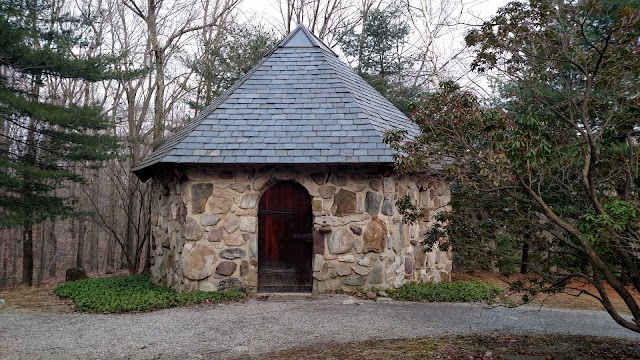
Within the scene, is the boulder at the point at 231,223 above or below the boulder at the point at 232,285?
above

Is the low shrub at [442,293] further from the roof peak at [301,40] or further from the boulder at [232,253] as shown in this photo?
the roof peak at [301,40]

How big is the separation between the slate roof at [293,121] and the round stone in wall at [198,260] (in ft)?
4.78

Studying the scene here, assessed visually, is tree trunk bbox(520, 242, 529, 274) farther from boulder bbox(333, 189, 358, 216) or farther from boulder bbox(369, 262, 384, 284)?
boulder bbox(333, 189, 358, 216)

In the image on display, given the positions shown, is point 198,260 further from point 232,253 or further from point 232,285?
point 232,285

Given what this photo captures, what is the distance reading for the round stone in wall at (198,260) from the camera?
723 cm

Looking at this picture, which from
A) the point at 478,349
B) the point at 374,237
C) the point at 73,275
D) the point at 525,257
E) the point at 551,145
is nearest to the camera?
the point at 551,145

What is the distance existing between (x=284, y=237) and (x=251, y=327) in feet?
8.35

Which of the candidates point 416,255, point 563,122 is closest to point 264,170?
point 416,255

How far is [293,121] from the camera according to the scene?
7863mm

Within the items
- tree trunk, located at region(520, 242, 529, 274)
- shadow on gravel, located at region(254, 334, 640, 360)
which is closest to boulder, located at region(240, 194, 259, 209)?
shadow on gravel, located at region(254, 334, 640, 360)

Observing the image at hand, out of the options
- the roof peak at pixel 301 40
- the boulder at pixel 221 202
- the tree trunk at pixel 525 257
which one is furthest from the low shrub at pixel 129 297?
the roof peak at pixel 301 40

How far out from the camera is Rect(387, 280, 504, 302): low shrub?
7168mm

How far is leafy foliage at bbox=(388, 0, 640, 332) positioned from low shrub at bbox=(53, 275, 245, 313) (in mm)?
4053

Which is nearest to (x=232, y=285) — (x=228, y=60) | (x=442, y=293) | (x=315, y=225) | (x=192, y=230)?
(x=192, y=230)
